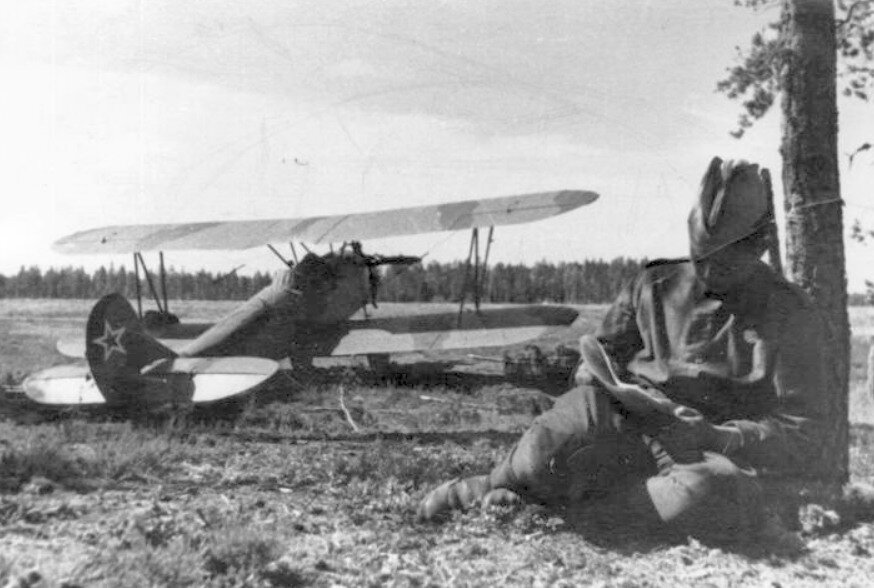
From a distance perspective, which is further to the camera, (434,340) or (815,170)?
(434,340)

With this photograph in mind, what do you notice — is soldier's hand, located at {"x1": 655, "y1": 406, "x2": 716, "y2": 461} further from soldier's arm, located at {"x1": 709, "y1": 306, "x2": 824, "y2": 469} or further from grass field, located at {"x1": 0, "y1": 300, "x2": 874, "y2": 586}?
grass field, located at {"x1": 0, "y1": 300, "x2": 874, "y2": 586}

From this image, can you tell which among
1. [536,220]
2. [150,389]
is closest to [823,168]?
[150,389]

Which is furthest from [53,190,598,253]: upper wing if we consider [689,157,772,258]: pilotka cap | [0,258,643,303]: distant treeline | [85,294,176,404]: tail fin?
[0,258,643,303]: distant treeline

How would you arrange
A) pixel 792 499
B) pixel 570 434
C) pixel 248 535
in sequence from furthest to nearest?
pixel 792 499, pixel 570 434, pixel 248 535

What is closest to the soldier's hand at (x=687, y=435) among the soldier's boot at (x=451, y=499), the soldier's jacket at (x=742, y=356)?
the soldier's jacket at (x=742, y=356)

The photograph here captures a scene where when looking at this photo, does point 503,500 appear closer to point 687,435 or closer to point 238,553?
point 687,435

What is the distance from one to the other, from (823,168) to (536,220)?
8.06m

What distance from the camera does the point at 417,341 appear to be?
13969 millimetres

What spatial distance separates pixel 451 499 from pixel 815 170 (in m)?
3.41

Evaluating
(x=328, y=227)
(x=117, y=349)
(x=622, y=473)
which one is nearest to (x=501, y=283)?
(x=328, y=227)

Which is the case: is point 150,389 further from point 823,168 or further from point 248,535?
point 823,168

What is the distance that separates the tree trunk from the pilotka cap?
1973mm

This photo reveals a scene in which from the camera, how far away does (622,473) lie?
12.7 ft

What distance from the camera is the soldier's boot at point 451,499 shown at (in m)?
4.05
